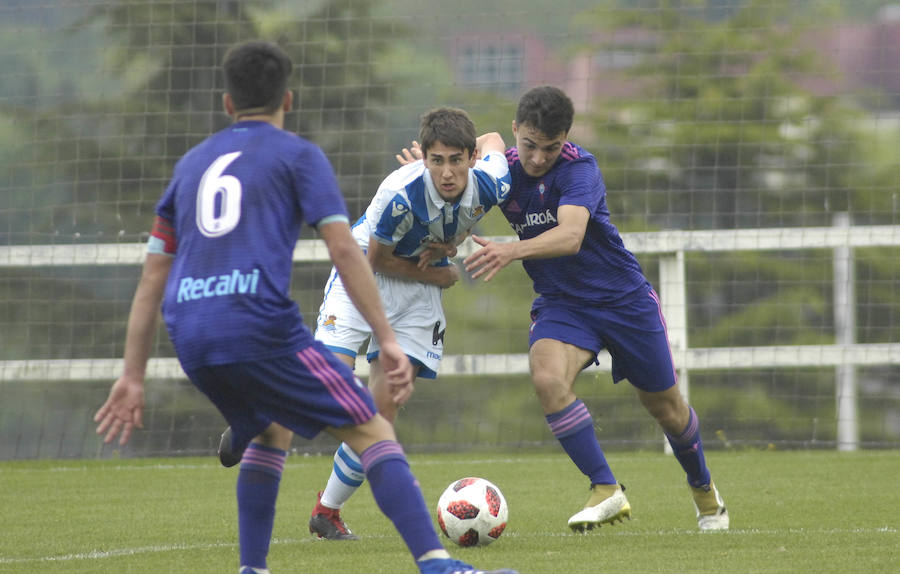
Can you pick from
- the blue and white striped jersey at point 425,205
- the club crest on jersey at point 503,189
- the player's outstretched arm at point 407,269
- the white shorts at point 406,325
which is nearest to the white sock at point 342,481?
the white shorts at point 406,325

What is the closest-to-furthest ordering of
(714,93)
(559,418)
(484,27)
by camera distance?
(559,418)
(484,27)
(714,93)

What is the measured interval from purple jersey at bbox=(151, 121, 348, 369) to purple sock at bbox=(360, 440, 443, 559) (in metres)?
0.38

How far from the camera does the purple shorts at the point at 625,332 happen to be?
550cm

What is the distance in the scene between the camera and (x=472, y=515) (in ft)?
16.5

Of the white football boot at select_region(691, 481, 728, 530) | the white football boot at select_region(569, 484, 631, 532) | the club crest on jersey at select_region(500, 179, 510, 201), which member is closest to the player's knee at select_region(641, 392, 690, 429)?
the white football boot at select_region(691, 481, 728, 530)

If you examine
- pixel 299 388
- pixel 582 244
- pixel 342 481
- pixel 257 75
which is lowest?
pixel 342 481

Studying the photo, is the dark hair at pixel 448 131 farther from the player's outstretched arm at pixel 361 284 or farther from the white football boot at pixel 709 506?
the white football boot at pixel 709 506

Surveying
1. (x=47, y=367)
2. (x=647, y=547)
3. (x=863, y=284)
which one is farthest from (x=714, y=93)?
(x=647, y=547)

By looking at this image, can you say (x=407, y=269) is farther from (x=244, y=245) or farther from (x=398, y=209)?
(x=244, y=245)

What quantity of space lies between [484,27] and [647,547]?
21.0ft

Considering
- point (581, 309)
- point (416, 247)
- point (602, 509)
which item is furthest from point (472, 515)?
point (416, 247)

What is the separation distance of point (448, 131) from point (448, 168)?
0.14m

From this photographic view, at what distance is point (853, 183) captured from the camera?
34.8 feet

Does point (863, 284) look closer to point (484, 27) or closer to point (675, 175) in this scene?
point (675, 175)
